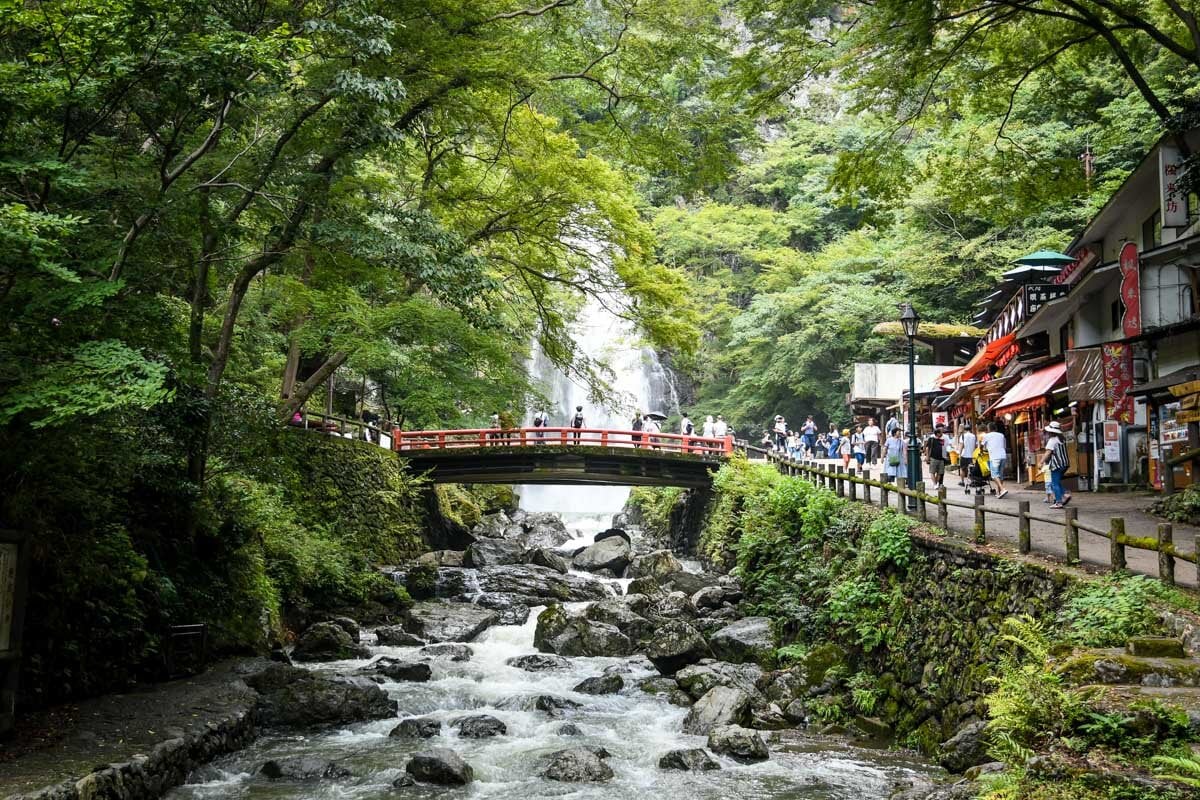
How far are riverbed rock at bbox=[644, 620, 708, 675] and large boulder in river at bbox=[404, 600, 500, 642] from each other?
4137 millimetres

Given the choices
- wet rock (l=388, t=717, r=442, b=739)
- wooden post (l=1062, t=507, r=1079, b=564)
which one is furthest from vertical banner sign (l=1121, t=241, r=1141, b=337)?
wet rock (l=388, t=717, r=442, b=739)

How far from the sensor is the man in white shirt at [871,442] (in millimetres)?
28969

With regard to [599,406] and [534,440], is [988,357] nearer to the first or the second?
[534,440]

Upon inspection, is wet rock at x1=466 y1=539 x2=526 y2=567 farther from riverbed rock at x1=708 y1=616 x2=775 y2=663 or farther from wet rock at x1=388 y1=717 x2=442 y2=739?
wet rock at x1=388 y1=717 x2=442 y2=739

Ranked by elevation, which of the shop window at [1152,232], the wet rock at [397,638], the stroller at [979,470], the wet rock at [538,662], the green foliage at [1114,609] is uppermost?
the shop window at [1152,232]

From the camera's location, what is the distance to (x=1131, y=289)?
1761cm

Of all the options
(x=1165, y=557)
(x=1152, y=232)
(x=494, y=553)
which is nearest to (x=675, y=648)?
(x=1165, y=557)

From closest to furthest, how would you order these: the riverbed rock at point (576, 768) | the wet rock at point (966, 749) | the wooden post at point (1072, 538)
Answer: the wet rock at point (966, 749), the wooden post at point (1072, 538), the riverbed rock at point (576, 768)

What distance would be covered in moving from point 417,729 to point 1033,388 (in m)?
18.7

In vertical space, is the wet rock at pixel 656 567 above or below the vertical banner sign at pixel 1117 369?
below

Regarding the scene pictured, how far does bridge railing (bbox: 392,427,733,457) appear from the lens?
90.3 feet

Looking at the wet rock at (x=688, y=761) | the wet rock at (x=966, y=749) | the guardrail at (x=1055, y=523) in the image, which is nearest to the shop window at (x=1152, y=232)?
the guardrail at (x=1055, y=523)

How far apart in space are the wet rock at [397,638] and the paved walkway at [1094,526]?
974cm

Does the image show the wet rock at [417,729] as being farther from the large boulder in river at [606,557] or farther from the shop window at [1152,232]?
the shop window at [1152,232]
